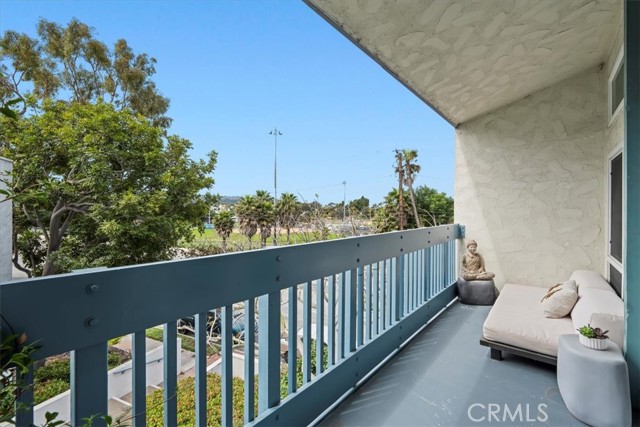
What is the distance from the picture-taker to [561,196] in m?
4.34

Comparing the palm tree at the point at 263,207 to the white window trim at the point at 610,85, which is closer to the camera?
the white window trim at the point at 610,85

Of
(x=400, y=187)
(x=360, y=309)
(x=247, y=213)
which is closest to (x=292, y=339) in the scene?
(x=360, y=309)

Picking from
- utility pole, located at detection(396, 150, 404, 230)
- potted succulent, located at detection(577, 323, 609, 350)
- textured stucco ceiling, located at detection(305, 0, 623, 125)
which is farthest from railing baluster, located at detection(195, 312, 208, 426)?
utility pole, located at detection(396, 150, 404, 230)

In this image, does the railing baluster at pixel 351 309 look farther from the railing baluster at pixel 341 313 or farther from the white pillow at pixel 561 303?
the white pillow at pixel 561 303

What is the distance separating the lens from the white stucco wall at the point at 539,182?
4.15 meters

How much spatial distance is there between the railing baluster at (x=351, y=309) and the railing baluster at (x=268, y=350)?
686 mm

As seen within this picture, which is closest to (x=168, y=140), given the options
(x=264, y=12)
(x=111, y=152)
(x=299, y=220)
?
(x=111, y=152)

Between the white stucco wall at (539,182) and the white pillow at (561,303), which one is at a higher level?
the white stucco wall at (539,182)

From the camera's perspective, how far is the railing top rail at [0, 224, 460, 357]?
32.0 inches

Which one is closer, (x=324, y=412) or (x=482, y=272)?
(x=324, y=412)

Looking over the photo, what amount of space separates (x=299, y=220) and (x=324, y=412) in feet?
25.2

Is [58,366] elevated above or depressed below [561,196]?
below

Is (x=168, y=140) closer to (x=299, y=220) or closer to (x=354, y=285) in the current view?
(x=299, y=220)

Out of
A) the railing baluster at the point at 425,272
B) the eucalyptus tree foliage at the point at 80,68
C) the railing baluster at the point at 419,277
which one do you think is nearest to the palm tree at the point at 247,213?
the eucalyptus tree foliage at the point at 80,68
